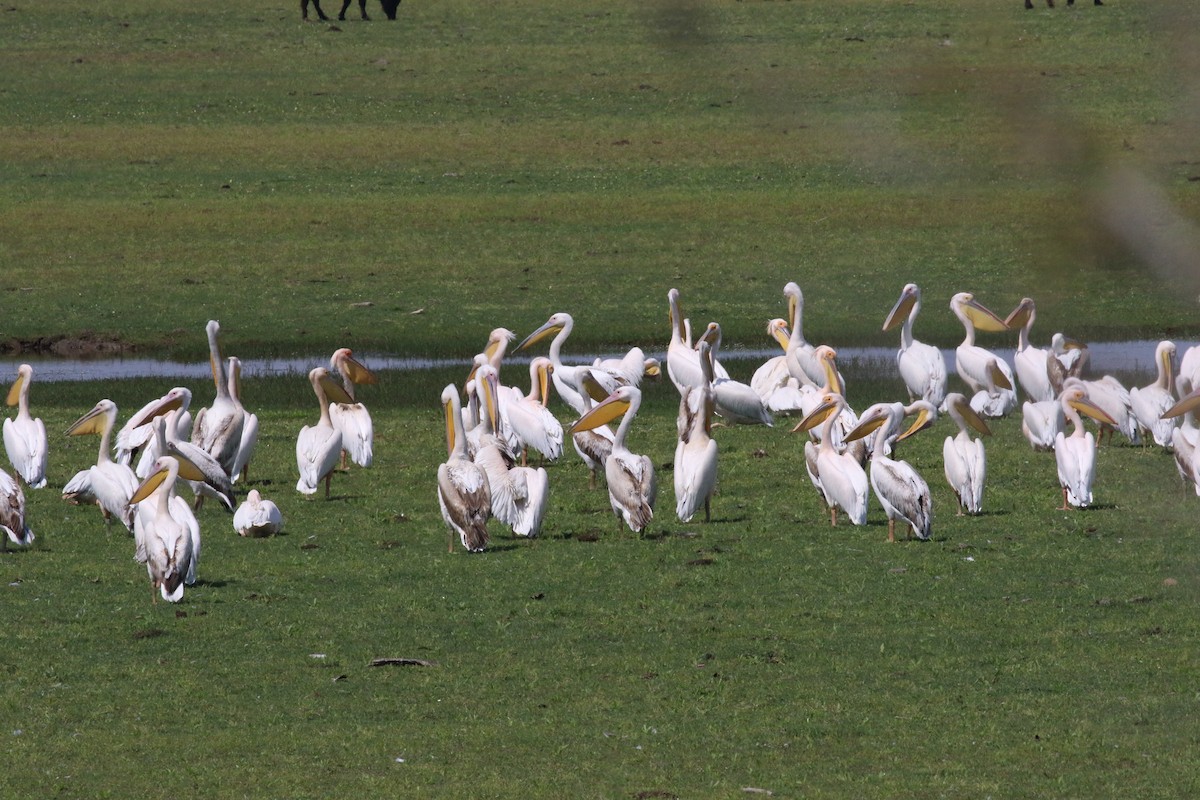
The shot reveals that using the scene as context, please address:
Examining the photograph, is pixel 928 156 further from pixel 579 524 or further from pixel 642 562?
pixel 579 524

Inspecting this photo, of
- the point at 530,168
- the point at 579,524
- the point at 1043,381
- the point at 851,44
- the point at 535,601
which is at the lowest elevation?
the point at 530,168

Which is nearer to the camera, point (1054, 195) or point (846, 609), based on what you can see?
point (1054, 195)

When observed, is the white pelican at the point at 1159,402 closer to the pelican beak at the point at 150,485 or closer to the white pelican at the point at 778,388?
the white pelican at the point at 778,388

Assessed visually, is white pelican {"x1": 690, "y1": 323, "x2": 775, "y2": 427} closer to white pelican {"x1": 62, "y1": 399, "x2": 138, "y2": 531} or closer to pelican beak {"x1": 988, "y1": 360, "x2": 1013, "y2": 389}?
pelican beak {"x1": 988, "y1": 360, "x2": 1013, "y2": 389}

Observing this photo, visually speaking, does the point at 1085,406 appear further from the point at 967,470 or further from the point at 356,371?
the point at 356,371

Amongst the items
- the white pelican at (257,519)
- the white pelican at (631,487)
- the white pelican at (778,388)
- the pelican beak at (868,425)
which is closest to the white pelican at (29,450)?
the white pelican at (257,519)

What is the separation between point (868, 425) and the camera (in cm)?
1088

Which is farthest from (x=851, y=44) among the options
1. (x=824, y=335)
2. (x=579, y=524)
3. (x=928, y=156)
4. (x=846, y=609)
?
(x=824, y=335)

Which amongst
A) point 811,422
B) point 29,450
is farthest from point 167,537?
point 811,422

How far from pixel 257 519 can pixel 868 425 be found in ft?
12.3

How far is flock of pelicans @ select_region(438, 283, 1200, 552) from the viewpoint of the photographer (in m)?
9.68

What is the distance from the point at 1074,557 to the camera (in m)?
9.06

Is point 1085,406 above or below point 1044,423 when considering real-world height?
above

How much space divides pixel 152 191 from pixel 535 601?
66.7ft
